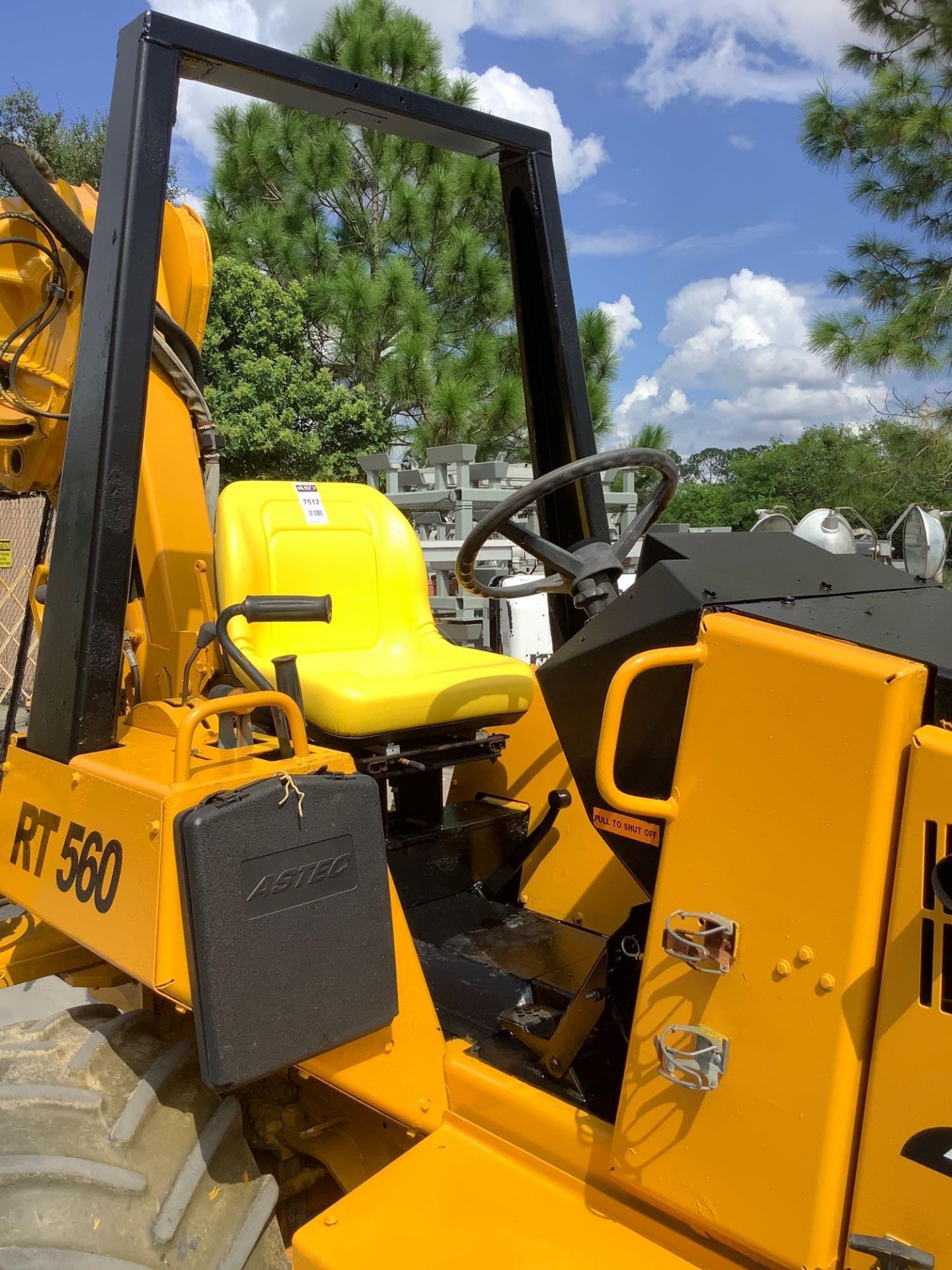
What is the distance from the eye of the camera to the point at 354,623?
10.7 ft

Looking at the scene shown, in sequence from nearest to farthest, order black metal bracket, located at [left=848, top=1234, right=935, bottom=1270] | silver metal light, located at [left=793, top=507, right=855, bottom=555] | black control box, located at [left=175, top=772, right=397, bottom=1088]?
1. black metal bracket, located at [left=848, top=1234, right=935, bottom=1270]
2. black control box, located at [left=175, top=772, right=397, bottom=1088]
3. silver metal light, located at [left=793, top=507, right=855, bottom=555]

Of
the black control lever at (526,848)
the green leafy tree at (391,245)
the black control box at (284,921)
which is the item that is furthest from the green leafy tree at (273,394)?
the black control box at (284,921)

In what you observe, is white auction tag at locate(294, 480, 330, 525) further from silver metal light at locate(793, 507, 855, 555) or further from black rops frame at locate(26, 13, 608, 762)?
silver metal light at locate(793, 507, 855, 555)

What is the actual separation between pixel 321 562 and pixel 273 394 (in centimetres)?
1501

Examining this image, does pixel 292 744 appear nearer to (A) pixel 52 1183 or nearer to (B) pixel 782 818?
(A) pixel 52 1183

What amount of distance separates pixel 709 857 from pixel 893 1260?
0.50 meters

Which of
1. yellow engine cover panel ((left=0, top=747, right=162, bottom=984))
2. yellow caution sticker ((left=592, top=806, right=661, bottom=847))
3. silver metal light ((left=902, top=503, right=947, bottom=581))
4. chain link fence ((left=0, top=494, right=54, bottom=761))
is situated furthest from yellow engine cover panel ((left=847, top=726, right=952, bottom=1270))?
chain link fence ((left=0, top=494, right=54, bottom=761))

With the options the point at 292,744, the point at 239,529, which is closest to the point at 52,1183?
the point at 292,744

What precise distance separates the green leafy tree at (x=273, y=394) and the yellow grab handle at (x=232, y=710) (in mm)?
15332

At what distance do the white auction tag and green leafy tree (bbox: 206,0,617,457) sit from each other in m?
14.3

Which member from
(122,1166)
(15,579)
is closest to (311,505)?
(122,1166)

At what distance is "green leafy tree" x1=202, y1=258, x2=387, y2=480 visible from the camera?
1702 centimetres

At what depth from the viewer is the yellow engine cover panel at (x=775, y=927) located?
133cm

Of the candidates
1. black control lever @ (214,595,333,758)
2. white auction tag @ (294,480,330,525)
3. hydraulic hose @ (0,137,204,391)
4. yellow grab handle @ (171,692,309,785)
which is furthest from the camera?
white auction tag @ (294,480,330,525)
